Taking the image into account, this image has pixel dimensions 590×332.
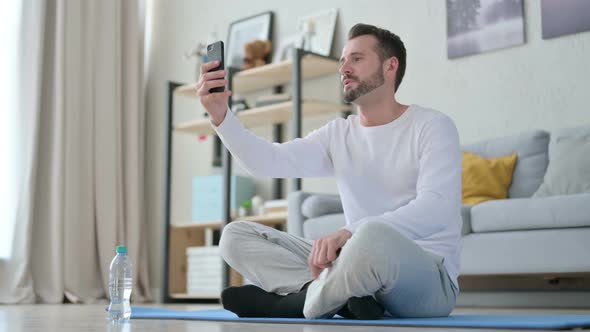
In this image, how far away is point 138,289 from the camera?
17.6 ft

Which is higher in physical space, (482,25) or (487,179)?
(482,25)

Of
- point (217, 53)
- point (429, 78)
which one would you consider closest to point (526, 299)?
point (429, 78)

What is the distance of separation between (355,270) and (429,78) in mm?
2658

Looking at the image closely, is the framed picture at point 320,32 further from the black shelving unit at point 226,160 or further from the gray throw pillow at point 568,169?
the gray throw pillow at point 568,169

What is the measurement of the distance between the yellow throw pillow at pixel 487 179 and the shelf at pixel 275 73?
120 cm

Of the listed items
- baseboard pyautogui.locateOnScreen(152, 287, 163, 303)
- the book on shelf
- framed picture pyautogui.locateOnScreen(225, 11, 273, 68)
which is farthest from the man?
baseboard pyautogui.locateOnScreen(152, 287, 163, 303)

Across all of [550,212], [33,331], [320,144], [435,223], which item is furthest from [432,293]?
[550,212]

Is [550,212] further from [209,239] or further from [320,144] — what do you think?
[209,239]

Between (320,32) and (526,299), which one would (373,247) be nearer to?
(526,299)

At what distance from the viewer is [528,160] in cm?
355

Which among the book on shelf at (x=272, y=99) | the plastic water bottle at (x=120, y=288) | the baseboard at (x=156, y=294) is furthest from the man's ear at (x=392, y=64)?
the baseboard at (x=156, y=294)

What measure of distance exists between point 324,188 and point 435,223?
9.07 ft

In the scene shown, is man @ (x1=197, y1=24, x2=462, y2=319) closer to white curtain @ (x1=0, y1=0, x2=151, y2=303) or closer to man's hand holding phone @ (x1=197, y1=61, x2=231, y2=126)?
man's hand holding phone @ (x1=197, y1=61, x2=231, y2=126)

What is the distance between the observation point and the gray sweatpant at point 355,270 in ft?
5.61
